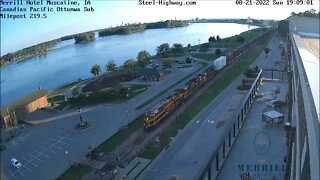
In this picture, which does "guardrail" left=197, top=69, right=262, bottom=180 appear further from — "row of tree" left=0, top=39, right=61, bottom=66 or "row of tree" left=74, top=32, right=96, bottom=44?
"row of tree" left=74, top=32, right=96, bottom=44

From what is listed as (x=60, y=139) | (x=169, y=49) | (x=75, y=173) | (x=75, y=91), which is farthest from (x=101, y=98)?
(x=169, y=49)

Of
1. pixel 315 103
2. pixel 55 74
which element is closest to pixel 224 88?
pixel 315 103

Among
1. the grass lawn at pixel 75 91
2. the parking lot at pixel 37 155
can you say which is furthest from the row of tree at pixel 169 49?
the parking lot at pixel 37 155

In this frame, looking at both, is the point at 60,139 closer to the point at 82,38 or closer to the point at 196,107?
Answer: the point at 196,107

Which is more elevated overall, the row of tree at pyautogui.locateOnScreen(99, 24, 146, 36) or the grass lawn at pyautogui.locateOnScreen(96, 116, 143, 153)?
the row of tree at pyautogui.locateOnScreen(99, 24, 146, 36)

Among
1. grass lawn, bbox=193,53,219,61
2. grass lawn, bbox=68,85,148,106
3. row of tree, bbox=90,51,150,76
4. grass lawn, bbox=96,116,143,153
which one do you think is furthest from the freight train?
row of tree, bbox=90,51,150,76

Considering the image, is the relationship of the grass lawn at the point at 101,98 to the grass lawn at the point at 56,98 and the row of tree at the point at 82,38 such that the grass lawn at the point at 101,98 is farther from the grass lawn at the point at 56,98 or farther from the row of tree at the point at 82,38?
the row of tree at the point at 82,38
